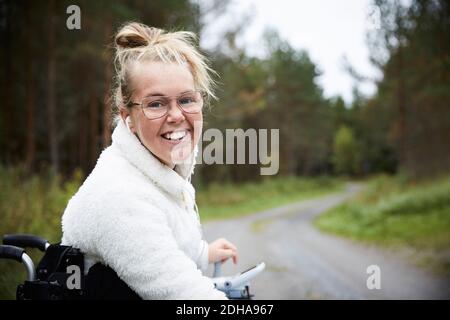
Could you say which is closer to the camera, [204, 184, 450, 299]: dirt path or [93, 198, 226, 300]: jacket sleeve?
[93, 198, 226, 300]: jacket sleeve

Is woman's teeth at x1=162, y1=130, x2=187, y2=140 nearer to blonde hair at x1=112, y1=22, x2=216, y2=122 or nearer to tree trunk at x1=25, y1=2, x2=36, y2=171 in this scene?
blonde hair at x1=112, y1=22, x2=216, y2=122

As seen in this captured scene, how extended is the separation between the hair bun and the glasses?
23 centimetres

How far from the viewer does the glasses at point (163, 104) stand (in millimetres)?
1543

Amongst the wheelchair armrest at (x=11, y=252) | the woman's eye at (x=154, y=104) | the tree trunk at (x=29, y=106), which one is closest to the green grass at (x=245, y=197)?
the tree trunk at (x=29, y=106)

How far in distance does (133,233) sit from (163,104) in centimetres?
52

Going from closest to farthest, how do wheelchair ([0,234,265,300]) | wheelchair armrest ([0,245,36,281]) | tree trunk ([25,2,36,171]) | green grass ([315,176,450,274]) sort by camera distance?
wheelchair ([0,234,265,300]), wheelchair armrest ([0,245,36,281]), green grass ([315,176,450,274]), tree trunk ([25,2,36,171])

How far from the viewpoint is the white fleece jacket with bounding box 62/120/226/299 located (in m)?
1.30

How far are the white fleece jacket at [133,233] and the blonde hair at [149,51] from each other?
354 millimetres

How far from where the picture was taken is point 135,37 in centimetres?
161

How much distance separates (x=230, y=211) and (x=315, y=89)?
2110 cm

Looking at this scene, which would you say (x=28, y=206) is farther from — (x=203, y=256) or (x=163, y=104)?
(x=163, y=104)

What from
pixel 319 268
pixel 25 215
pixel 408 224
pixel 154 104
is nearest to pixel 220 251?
pixel 154 104

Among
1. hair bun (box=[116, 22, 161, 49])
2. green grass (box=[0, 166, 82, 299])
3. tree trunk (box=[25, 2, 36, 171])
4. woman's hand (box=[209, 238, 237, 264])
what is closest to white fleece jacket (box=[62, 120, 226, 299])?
hair bun (box=[116, 22, 161, 49])
